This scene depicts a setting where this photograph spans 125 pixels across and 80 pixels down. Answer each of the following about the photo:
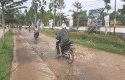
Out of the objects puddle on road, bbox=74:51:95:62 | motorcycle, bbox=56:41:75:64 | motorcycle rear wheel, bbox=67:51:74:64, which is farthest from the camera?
puddle on road, bbox=74:51:95:62

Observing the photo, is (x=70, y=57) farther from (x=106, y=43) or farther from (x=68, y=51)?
(x=106, y=43)

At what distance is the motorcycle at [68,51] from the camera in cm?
1356

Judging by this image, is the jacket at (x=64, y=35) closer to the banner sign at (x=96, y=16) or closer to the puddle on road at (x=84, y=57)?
the puddle on road at (x=84, y=57)

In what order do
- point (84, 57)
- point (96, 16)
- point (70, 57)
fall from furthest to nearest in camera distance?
point (96, 16), point (84, 57), point (70, 57)

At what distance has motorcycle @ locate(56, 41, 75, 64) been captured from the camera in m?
13.6

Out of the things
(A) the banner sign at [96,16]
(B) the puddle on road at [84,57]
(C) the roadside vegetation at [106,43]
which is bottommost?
(B) the puddle on road at [84,57]

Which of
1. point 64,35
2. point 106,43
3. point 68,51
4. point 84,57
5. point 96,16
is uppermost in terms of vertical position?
point 96,16

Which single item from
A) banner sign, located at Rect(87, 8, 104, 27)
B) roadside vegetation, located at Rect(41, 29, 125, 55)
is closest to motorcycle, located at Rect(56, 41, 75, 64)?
roadside vegetation, located at Rect(41, 29, 125, 55)

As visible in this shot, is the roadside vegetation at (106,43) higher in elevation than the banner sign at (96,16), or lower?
lower

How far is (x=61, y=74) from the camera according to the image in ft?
34.6

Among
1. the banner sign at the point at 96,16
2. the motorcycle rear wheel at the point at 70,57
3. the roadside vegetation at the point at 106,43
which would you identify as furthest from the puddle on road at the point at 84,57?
the banner sign at the point at 96,16

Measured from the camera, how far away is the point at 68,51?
13.9 m

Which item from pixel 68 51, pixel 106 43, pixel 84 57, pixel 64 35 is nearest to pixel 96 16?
pixel 106 43

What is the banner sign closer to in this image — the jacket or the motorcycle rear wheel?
the jacket
